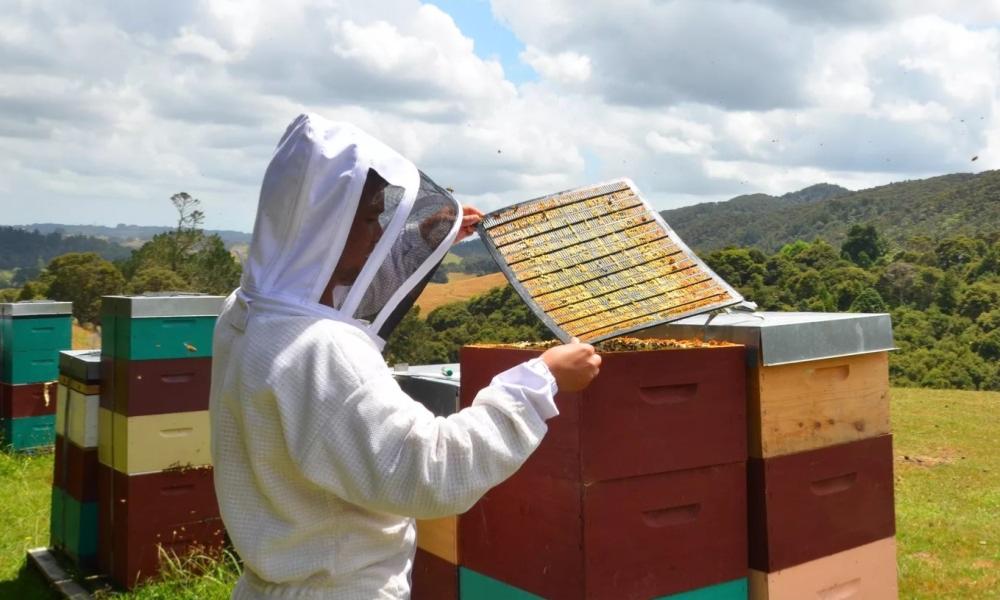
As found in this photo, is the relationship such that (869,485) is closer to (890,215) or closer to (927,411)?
(927,411)

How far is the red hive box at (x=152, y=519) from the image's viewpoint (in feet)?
14.8

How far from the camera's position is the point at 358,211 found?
5.66 feet

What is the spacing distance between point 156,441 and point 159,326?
0.60m

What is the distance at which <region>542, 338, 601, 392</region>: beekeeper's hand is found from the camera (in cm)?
173

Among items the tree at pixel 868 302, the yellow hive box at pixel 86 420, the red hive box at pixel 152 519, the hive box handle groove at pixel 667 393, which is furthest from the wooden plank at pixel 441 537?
the tree at pixel 868 302

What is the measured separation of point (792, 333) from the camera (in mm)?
2463

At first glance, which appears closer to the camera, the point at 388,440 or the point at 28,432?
the point at 388,440

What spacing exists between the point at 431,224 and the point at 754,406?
1.12 m

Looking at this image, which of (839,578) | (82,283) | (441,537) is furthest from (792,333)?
(82,283)

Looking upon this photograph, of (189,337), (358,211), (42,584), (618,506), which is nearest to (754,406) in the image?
(618,506)

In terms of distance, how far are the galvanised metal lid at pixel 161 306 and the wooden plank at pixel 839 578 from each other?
3133 mm

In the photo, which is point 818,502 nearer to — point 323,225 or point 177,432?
point 323,225

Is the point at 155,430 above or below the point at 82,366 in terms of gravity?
below

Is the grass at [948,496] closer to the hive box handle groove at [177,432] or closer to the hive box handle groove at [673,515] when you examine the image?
the hive box handle groove at [673,515]
